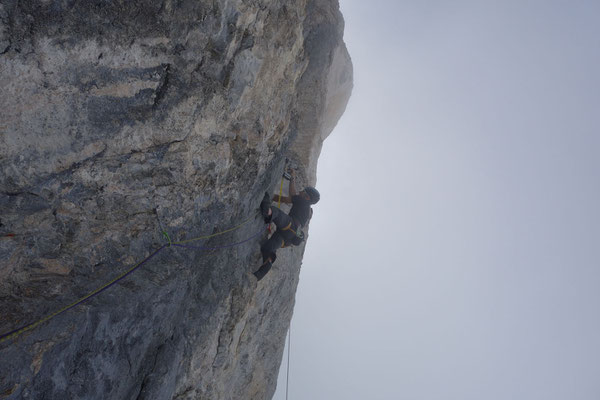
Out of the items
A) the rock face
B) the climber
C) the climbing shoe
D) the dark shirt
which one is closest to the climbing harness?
the climber

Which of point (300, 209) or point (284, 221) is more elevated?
point (300, 209)

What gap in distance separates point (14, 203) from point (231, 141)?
2.03m

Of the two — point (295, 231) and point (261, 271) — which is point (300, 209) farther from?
point (261, 271)

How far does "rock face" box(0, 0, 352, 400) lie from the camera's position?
2504 millimetres

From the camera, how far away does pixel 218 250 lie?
436cm

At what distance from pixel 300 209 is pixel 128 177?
10.2ft

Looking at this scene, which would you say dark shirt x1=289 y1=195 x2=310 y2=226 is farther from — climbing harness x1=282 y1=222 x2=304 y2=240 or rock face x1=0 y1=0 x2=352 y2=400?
rock face x1=0 y1=0 x2=352 y2=400

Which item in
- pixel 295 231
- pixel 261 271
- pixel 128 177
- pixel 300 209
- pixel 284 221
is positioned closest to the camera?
pixel 128 177

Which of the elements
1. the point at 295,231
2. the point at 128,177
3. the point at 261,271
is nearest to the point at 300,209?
the point at 295,231

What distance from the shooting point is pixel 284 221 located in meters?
5.17

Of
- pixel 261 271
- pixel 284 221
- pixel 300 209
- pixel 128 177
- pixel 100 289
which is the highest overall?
pixel 300 209

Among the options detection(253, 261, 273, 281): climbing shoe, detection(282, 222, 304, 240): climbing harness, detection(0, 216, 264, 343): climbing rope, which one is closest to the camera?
detection(0, 216, 264, 343): climbing rope

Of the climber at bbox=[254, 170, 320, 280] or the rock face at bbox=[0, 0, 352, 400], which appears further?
the climber at bbox=[254, 170, 320, 280]

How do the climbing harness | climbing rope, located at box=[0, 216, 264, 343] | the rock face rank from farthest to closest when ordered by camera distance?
the climbing harness → climbing rope, located at box=[0, 216, 264, 343] → the rock face
